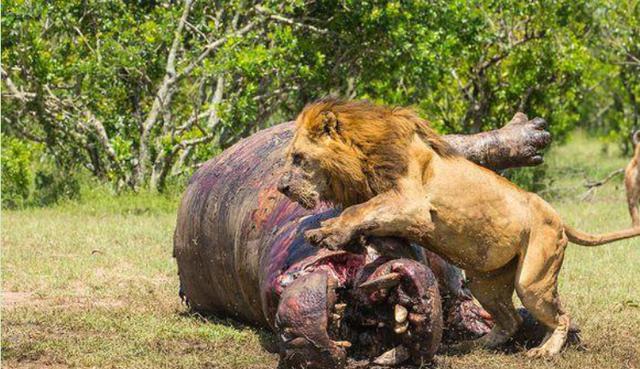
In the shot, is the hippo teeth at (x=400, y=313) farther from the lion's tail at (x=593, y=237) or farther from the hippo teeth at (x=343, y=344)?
the lion's tail at (x=593, y=237)

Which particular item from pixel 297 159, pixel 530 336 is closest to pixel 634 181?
pixel 530 336

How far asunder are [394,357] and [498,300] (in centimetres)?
105

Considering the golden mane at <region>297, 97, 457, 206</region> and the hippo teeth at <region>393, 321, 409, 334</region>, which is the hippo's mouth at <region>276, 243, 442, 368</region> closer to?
the hippo teeth at <region>393, 321, 409, 334</region>

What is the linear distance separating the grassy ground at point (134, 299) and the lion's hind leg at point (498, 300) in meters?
0.15

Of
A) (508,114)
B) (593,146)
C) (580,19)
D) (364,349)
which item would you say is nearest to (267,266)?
(364,349)

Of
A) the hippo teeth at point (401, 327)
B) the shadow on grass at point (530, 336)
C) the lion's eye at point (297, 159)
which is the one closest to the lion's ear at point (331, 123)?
the lion's eye at point (297, 159)

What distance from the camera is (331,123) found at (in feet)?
17.4

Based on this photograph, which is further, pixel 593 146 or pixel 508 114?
pixel 593 146

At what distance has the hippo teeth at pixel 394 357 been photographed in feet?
16.7

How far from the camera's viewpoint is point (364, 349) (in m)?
5.21

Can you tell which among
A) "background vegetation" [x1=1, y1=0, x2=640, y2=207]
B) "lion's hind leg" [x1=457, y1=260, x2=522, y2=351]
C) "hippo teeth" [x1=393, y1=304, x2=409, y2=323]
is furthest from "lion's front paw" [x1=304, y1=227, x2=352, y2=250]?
"background vegetation" [x1=1, y1=0, x2=640, y2=207]

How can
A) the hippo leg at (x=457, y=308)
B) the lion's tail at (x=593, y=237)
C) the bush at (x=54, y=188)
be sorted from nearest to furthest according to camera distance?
the hippo leg at (x=457, y=308), the lion's tail at (x=593, y=237), the bush at (x=54, y=188)

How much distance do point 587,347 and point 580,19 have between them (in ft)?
33.8

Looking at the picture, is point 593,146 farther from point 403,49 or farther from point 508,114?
point 403,49
